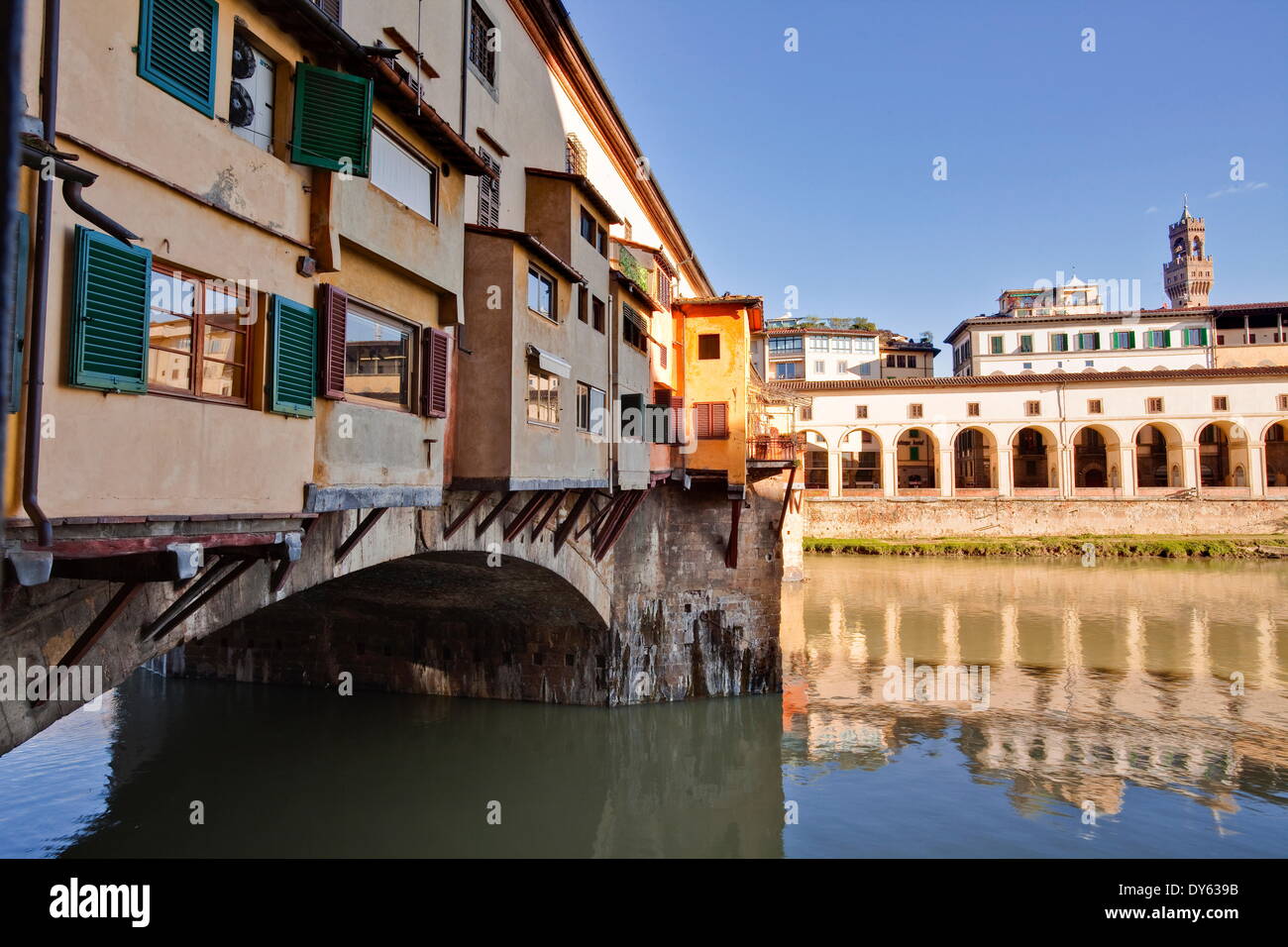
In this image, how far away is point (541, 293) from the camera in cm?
1291

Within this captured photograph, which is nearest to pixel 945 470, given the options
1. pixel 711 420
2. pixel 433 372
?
pixel 711 420

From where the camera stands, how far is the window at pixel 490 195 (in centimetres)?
1434

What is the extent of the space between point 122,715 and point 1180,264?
105 m

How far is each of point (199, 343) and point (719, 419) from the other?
61.1 ft

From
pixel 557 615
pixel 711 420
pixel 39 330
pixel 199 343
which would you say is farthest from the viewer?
pixel 711 420

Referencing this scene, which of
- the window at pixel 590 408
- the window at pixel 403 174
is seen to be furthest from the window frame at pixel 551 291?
the window at pixel 403 174

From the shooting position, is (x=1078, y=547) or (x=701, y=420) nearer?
(x=701, y=420)

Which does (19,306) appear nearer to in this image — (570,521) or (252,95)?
(252,95)

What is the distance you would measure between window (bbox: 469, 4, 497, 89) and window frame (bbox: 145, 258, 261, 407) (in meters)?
9.06

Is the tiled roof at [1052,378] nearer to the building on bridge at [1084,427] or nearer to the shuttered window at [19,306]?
the building on bridge at [1084,427]

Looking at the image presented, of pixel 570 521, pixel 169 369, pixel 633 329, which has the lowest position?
pixel 570 521

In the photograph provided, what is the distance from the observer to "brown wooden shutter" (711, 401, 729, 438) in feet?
78.8

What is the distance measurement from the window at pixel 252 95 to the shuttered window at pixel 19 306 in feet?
7.70
